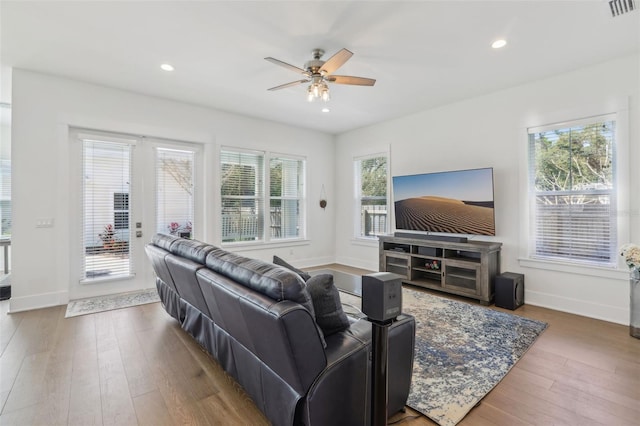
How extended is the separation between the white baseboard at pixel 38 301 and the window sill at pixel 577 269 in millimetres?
6043

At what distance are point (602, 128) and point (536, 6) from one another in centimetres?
193

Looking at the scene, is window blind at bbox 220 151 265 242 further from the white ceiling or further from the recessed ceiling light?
the recessed ceiling light

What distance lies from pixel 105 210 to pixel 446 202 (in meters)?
4.93

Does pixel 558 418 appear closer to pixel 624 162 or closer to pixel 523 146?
pixel 624 162

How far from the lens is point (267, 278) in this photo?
1.46 meters

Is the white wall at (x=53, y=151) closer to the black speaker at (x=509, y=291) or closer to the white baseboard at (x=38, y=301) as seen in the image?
the white baseboard at (x=38, y=301)

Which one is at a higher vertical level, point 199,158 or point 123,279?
point 199,158

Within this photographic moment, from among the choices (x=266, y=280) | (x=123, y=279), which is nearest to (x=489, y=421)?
(x=266, y=280)

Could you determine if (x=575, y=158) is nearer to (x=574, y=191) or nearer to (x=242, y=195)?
(x=574, y=191)

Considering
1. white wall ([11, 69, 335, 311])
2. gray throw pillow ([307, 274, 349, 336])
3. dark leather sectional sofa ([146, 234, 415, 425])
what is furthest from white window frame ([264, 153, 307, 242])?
gray throw pillow ([307, 274, 349, 336])

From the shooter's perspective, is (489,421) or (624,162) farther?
(624,162)

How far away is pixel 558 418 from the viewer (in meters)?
1.76

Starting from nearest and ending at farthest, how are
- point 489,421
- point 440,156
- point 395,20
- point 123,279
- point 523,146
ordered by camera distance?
point 489,421 → point 395,20 → point 523,146 → point 123,279 → point 440,156

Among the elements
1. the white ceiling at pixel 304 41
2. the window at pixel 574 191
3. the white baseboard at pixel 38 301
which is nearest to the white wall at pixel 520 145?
the window at pixel 574 191
